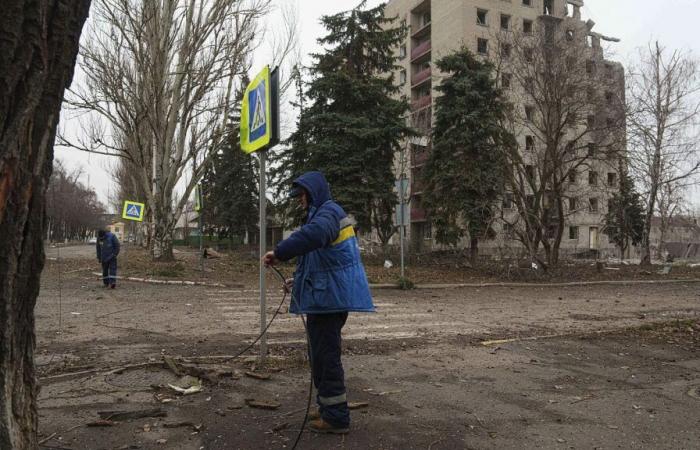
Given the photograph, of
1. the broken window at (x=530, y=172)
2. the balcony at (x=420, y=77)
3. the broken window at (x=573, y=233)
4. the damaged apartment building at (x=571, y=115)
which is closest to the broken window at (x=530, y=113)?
the damaged apartment building at (x=571, y=115)

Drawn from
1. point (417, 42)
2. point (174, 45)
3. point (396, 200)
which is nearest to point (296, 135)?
point (396, 200)

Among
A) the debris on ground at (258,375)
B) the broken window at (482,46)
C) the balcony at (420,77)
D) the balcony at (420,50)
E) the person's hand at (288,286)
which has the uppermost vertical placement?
the balcony at (420,50)

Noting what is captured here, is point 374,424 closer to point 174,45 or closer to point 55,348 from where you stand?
point 55,348

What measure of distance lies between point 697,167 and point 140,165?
26.2 metres

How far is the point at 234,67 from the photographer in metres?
21.6

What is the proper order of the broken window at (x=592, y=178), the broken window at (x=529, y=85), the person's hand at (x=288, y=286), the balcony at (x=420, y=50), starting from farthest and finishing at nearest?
the balcony at (x=420, y=50)
the broken window at (x=592, y=178)
the broken window at (x=529, y=85)
the person's hand at (x=288, y=286)

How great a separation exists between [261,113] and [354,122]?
19750 mm

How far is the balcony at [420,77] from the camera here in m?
47.6

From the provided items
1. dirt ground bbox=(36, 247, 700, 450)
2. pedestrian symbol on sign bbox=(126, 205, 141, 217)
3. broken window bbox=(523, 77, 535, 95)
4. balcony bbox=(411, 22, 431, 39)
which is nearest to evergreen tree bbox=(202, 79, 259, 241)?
pedestrian symbol on sign bbox=(126, 205, 141, 217)

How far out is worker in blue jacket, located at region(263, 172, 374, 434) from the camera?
3.84 m

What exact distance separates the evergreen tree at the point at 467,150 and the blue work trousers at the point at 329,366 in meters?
20.4

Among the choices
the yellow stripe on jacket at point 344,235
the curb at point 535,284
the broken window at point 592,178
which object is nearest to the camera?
the yellow stripe on jacket at point 344,235

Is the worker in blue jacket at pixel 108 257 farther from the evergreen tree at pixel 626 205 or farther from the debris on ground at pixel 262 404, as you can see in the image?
the evergreen tree at pixel 626 205

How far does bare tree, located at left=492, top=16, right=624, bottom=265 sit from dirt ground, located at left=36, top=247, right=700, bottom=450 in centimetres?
1126
